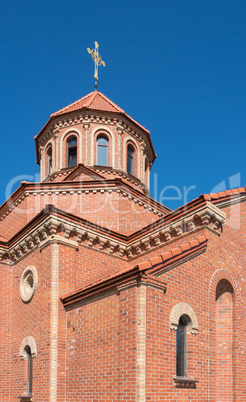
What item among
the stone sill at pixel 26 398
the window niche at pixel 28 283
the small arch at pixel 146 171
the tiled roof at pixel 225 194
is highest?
the small arch at pixel 146 171

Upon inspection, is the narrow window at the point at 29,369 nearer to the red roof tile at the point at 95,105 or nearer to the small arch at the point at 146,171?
the small arch at the point at 146,171

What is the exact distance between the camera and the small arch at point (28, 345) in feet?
38.6

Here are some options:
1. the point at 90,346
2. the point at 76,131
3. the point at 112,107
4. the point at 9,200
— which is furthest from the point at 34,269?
the point at 112,107

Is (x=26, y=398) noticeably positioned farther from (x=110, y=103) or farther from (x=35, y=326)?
(x=110, y=103)

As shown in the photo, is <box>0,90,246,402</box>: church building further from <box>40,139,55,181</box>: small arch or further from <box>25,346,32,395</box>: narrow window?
<box>40,139,55,181</box>: small arch

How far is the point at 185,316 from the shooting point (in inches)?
386

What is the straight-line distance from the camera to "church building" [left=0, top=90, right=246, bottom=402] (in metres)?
9.01

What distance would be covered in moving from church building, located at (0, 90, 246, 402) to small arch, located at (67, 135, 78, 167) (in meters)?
3.74

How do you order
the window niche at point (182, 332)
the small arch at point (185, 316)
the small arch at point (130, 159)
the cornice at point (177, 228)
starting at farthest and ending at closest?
the small arch at point (130, 159) → the cornice at point (177, 228) → the small arch at point (185, 316) → the window niche at point (182, 332)

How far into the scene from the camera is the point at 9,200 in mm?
16484

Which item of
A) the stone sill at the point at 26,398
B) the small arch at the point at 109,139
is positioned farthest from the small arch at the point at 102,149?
the stone sill at the point at 26,398

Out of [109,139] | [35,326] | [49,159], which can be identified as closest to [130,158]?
[109,139]

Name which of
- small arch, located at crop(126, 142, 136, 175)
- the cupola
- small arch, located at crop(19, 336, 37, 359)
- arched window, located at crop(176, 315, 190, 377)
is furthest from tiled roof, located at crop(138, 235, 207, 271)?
small arch, located at crop(126, 142, 136, 175)

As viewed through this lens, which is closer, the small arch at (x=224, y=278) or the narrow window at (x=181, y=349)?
the narrow window at (x=181, y=349)
